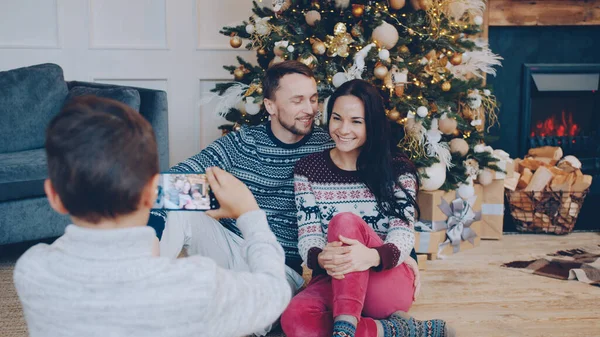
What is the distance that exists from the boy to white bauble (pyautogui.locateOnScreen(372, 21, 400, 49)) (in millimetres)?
1621

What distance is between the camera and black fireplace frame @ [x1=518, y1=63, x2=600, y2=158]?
3195 mm

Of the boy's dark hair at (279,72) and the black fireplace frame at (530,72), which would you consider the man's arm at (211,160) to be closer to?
the boy's dark hair at (279,72)

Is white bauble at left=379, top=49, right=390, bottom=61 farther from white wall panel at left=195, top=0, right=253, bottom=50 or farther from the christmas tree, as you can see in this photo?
white wall panel at left=195, top=0, right=253, bottom=50

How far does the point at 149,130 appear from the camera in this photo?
2.70 ft

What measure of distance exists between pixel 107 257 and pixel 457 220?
1994 mm

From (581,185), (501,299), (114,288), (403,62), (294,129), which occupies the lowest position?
(501,299)

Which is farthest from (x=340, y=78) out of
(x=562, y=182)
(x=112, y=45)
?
(x=112, y=45)

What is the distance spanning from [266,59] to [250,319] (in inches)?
74.0

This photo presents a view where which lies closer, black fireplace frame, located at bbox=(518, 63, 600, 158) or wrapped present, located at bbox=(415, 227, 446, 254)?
wrapped present, located at bbox=(415, 227, 446, 254)

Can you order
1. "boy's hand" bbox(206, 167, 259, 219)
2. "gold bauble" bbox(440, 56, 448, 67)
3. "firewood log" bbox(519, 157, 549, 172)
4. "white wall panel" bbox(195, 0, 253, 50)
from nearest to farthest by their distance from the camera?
"boy's hand" bbox(206, 167, 259, 219), "gold bauble" bbox(440, 56, 448, 67), "firewood log" bbox(519, 157, 549, 172), "white wall panel" bbox(195, 0, 253, 50)

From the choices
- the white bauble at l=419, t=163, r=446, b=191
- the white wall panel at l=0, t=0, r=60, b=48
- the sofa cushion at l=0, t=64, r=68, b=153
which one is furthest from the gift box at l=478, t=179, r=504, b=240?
the white wall panel at l=0, t=0, r=60, b=48

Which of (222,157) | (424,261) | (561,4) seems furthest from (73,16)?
(561,4)

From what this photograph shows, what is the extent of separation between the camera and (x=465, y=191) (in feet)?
8.24

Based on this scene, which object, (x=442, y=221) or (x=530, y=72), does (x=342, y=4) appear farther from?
(x=530, y=72)
